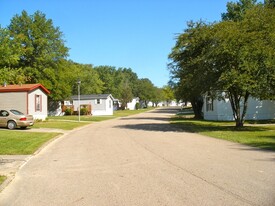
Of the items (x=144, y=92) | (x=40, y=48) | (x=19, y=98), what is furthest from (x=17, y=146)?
(x=144, y=92)

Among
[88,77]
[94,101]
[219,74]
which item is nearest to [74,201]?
[219,74]

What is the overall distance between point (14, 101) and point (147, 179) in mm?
27457

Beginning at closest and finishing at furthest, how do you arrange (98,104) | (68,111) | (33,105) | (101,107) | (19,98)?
(19,98) < (33,105) < (68,111) < (101,107) < (98,104)

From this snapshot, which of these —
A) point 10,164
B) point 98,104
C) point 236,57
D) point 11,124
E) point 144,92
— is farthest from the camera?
point 144,92

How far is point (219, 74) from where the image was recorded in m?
23.4

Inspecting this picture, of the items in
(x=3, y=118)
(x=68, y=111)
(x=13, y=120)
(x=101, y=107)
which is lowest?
(x=13, y=120)

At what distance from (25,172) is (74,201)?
4.05 meters

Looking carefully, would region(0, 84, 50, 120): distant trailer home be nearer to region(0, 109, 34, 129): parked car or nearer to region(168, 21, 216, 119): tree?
region(0, 109, 34, 129): parked car

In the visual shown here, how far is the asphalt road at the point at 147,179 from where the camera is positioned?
702 centimetres

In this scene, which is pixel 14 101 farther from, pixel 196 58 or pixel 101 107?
pixel 101 107

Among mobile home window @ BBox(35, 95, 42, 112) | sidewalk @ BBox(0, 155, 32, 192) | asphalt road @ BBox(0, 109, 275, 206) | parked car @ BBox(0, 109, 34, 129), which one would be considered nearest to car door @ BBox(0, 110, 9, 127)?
parked car @ BBox(0, 109, 34, 129)

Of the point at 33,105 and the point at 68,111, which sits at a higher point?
the point at 33,105

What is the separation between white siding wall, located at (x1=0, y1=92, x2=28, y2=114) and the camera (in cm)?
3346

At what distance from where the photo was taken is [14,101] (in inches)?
1326
